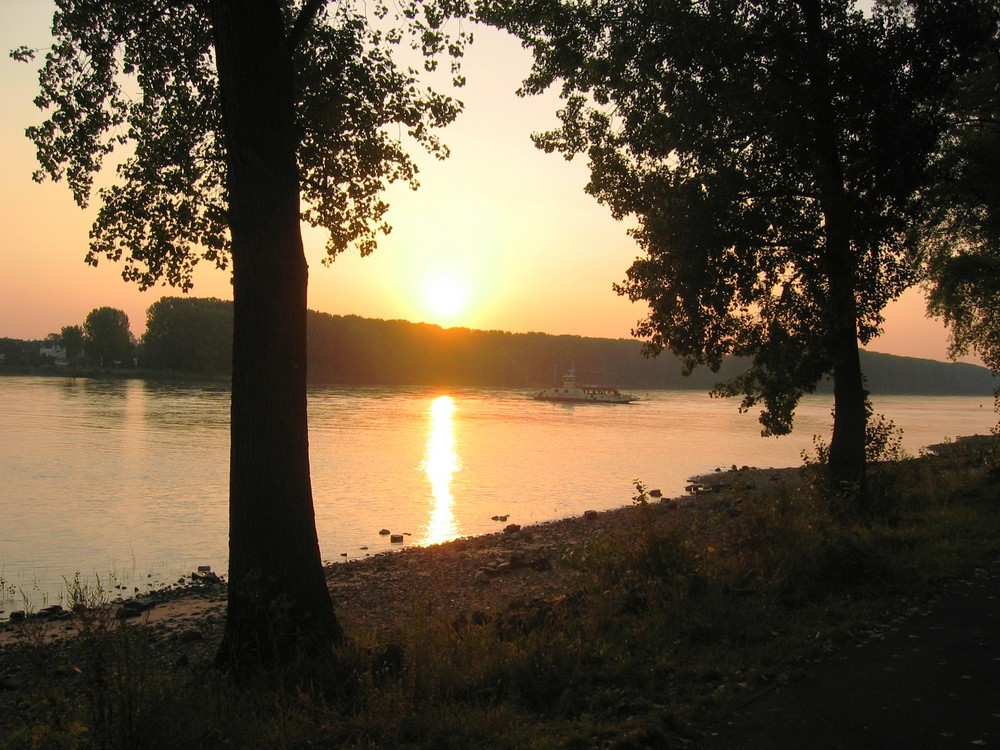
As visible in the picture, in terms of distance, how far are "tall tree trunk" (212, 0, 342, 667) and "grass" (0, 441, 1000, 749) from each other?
23.2 inches

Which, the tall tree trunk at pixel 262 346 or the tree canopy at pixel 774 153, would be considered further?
the tree canopy at pixel 774 153

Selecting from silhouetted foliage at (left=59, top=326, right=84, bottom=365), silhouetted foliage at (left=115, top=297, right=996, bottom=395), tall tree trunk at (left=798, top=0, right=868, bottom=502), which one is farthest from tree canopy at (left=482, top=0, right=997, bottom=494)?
silhouetted foliage at (left=59, top=326, right=84, bottom=365)

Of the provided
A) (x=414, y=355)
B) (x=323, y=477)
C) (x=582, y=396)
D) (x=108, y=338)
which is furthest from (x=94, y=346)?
(x=323, y=477)

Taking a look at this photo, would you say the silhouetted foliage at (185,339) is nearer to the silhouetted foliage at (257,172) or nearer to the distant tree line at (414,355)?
the distant tree line at (414,355)

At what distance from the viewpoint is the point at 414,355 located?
541 feet

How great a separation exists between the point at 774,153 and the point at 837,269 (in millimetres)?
2138

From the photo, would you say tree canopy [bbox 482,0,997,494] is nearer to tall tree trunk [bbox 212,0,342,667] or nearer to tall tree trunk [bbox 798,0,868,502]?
tall tree trunk [bbox 798,0,868,502]

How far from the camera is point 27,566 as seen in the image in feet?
48.4

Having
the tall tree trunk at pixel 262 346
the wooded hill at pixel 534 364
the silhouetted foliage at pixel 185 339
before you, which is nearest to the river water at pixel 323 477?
the tall tree trunk at pixel 262 346

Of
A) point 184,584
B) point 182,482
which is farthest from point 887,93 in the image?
point 182,482

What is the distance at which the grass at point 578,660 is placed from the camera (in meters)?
4.82

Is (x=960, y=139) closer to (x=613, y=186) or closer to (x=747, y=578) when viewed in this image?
(x=613, y=186)

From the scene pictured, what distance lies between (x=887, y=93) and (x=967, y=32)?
5.72 feet

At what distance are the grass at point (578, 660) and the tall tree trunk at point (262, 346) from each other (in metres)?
0.59
